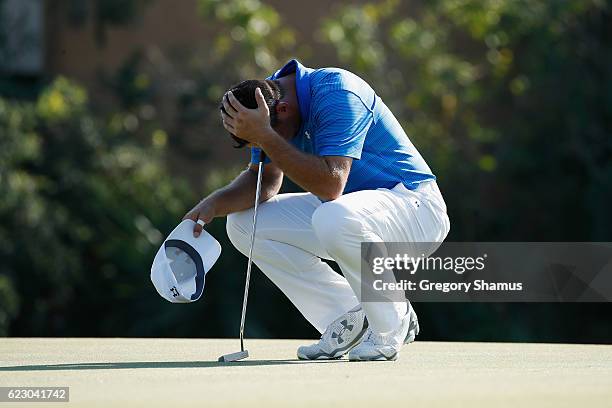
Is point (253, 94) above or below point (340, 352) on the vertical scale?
above

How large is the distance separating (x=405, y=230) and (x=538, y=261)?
565cm

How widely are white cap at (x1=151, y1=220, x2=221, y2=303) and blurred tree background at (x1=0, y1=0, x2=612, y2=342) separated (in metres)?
5.29

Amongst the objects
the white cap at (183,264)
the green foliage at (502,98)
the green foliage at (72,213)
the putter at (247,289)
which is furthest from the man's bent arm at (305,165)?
the green foliage at (502,98)

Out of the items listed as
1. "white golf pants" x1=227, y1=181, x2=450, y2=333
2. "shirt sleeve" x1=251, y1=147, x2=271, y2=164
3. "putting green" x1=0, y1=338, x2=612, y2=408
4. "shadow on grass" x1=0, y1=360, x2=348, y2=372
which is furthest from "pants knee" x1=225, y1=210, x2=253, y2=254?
"shadow on grass" x1=0, y1=360, x2=348, y2=372

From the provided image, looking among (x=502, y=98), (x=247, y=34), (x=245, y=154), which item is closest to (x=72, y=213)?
(x=245, y=154)

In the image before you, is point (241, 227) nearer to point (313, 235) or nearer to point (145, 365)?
point (313, 235)

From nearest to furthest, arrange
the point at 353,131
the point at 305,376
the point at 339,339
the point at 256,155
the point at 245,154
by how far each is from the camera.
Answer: the point at 305,376, the point at 353,131, the point at 339,339, the point at 256,155, the point at 245,154

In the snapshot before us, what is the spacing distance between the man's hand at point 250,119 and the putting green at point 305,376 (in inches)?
38.0

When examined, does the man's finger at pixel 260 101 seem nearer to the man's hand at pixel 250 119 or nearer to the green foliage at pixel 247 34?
the man's hand at pixel 250 119

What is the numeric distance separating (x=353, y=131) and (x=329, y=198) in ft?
0.99

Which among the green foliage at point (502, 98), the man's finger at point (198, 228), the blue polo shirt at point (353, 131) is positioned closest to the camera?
the blue polo shirt at point (353, 131)

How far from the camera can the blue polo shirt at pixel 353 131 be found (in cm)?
546

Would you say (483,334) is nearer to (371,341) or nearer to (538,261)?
(538,261)

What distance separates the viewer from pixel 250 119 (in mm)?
5348
